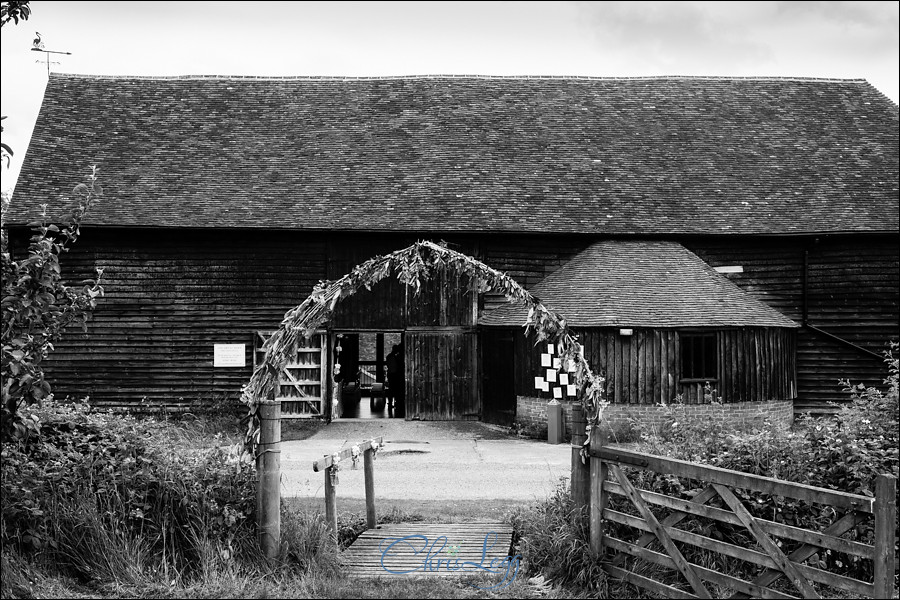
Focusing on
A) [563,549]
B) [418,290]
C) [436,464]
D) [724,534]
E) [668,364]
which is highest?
[418,290]

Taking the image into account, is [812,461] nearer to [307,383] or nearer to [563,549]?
[563,549]

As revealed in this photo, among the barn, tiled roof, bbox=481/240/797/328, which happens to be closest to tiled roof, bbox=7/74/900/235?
the barn

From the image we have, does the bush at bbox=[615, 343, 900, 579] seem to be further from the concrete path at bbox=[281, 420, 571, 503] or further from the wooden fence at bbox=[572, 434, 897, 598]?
the concrete path at bbox=[281, 420, 571, 503]

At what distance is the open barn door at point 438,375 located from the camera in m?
19.6

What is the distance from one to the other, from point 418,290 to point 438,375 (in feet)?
39.3

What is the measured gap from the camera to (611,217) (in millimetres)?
19984

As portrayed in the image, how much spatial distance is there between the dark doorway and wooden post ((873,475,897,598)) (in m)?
13.3

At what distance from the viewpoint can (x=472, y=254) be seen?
64.9 feet

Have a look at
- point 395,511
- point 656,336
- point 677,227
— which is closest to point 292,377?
point 656,336

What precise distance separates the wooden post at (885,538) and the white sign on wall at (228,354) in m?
15.6

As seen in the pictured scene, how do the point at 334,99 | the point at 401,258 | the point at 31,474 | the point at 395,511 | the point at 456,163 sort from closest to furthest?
the point at 31,474
the point at 401,258
the point at 395,511
the point at 456,163
the point at 334,99

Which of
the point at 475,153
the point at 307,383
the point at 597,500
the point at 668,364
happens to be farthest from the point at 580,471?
the point at 475,153

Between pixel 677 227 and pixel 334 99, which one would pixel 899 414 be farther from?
pixel 334 99

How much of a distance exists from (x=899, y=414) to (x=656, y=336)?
33.7 feet
